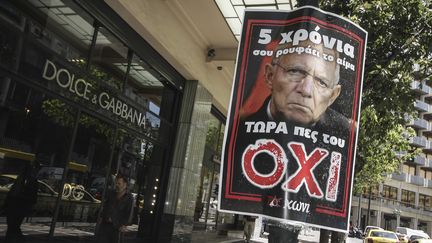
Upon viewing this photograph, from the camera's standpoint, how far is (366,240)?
2294cm

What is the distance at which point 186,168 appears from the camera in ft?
37.8

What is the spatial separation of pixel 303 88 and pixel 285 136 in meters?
0.36

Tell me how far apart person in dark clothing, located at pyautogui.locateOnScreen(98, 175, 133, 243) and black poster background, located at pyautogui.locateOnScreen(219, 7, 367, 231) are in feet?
13.7

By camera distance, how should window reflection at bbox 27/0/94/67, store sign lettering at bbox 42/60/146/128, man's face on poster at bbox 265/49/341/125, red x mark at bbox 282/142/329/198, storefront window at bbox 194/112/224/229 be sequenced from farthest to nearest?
storefront window at bbox 194/112/224/229
store sign lettering at bbox 42/60/146/128
window reflection at bbox 27/0/94/67
man's face on poster at bbox 265/49/341/125
red x mark at bbox 282/142/329/198

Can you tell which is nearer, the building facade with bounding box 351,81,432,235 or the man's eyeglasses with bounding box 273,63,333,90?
the man's eyeglasses with bounding box 273,63,333,90

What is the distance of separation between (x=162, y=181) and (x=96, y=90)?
3793 mm

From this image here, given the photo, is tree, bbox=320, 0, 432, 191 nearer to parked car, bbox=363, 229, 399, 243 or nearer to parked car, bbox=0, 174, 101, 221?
parked car, bbox=0, 174, 101, 221

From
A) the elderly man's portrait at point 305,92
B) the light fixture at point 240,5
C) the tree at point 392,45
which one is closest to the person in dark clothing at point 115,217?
the tree at point 392,45

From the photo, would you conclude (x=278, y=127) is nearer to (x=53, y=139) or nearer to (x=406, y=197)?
(x=53, y=139)

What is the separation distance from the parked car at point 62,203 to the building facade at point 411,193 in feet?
184

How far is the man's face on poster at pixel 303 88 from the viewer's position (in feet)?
9.50

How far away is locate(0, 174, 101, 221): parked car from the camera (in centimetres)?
653

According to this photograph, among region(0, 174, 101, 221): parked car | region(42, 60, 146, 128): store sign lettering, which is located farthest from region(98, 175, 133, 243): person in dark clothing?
region(42, 60, 146, 128): store sign lettering

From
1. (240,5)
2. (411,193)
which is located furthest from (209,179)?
(411,193)
